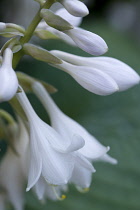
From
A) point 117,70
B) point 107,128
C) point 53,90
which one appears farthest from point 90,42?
point 107,128

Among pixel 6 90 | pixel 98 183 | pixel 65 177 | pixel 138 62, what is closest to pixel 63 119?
pixel 65 177

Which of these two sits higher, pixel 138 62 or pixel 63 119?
pixel 63 119

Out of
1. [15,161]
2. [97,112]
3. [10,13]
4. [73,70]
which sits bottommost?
[10,13]

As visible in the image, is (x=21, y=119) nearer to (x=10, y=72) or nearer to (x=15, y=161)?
(x=15, y=161)

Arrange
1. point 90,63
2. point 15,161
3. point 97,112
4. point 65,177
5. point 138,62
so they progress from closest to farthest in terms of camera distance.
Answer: point 65,177 → point 90,63 → point 15,161 → point 97,112 → point 138,62

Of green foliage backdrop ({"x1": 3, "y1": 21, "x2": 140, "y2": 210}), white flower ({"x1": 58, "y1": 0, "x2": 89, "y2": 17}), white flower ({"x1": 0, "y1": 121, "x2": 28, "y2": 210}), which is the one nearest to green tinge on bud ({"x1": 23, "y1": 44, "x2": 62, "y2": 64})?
white flower ({"x1": 58, "y1": 0, "x2": 89, "y2": 17})

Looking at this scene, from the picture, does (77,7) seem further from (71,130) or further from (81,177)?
(81,177)

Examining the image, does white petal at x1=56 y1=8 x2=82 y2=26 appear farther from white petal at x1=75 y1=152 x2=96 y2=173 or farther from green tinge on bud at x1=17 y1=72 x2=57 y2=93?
white petal at x1=75 y1=152 x2=96 y2=173
